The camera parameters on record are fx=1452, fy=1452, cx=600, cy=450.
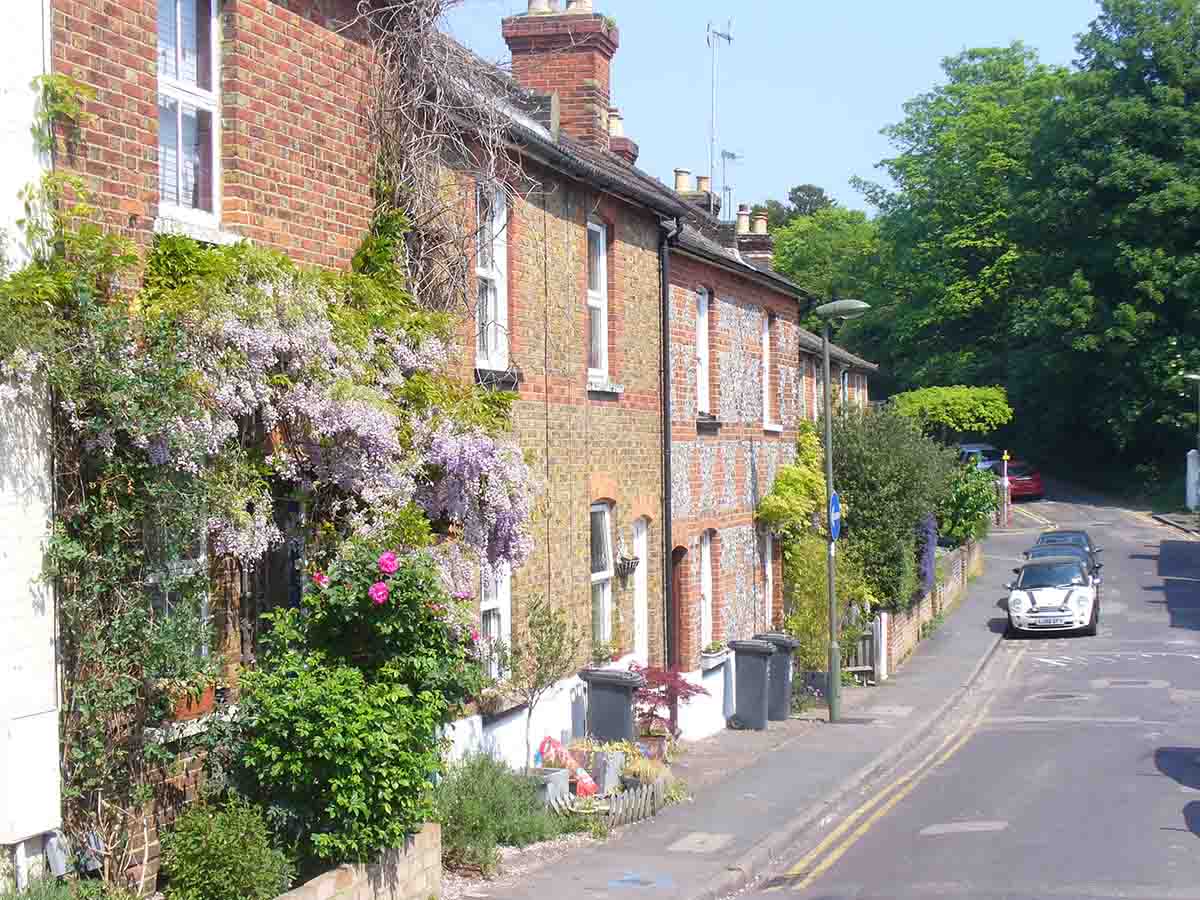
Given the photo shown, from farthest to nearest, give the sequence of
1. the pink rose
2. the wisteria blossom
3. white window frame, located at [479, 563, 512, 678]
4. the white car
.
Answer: the white car → white window frame, located at [479, 563, 512, 678] → the wisteria blossom → the pink rose

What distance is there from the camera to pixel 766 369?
2494 centimetres

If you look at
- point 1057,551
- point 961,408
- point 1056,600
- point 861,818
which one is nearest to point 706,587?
point 861,818

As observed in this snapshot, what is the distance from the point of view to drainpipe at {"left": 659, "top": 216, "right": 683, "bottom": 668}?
18.6m

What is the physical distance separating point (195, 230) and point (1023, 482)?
54.1 m

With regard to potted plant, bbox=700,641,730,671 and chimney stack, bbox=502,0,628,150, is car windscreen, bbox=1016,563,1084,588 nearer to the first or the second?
potted plant, bbox=700,641,730,671

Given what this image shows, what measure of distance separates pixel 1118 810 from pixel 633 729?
197 inches

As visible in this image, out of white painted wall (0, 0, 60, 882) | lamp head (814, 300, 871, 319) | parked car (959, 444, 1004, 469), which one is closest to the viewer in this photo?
white painted wall (0, 0, 60, 882)

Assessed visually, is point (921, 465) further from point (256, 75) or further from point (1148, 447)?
point (1148, 447)

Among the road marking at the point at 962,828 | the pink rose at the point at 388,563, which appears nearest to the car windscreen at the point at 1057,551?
the road marking at the point at 962,828

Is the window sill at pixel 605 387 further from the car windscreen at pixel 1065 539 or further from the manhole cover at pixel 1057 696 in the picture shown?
the car windscreen at pixel 1065 539

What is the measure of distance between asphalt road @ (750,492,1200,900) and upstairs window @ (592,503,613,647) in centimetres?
349

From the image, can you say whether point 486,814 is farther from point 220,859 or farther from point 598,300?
point 598,300

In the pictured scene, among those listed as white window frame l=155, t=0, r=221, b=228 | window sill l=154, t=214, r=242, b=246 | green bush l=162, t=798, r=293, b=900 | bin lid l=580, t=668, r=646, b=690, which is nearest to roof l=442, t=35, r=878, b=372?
white window frame l=155, t=0, r=221, b=228

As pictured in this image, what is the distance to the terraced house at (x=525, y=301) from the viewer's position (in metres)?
7.95
